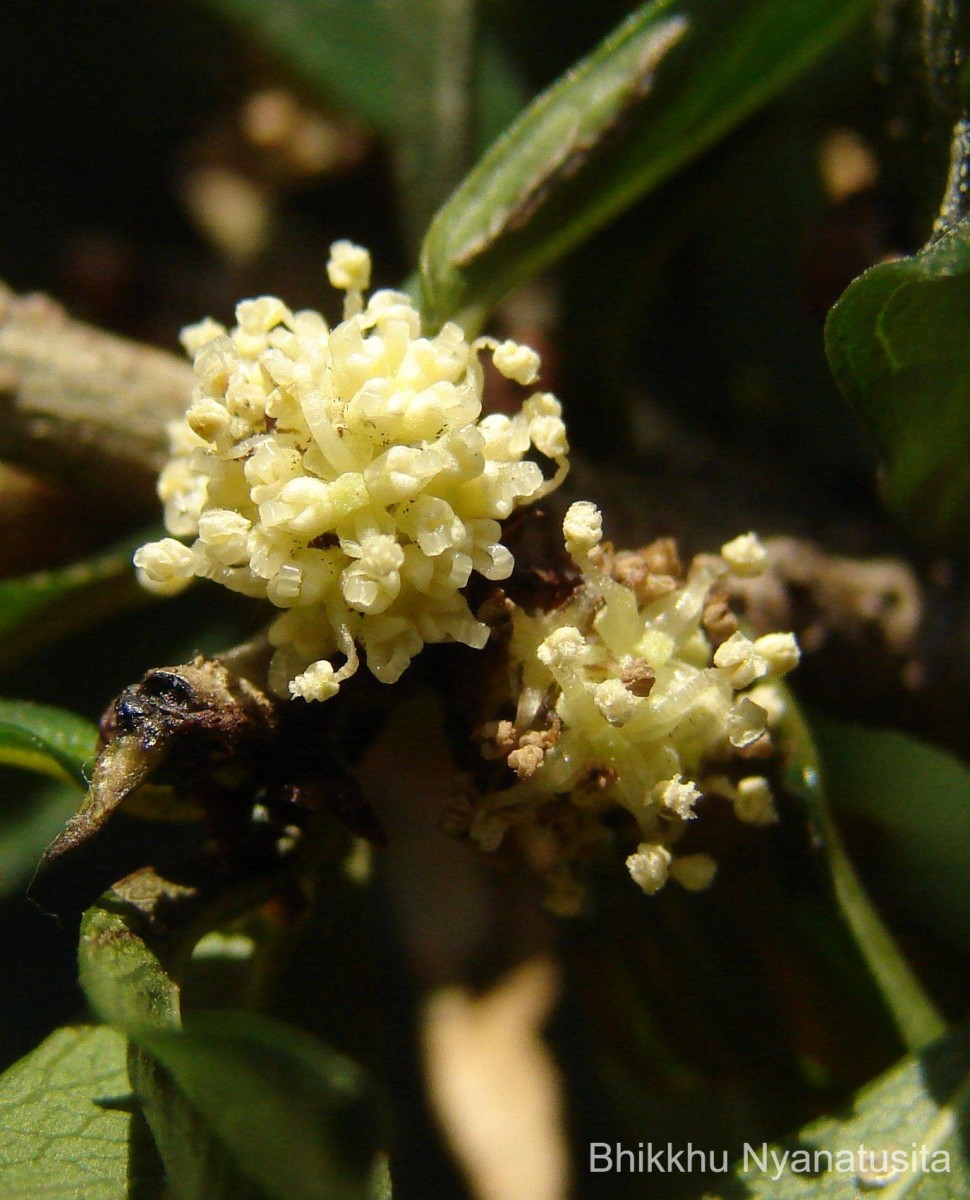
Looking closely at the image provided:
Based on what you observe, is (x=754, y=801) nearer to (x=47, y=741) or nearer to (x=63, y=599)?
(x=47, y=741)

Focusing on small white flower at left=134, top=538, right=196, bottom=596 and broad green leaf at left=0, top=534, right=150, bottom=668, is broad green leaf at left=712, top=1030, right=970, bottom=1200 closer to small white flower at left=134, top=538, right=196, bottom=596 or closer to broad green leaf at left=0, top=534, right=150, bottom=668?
small white flower at left=134, top=538, right=196, bottom=596

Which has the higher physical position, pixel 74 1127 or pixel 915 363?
pixel 915 363

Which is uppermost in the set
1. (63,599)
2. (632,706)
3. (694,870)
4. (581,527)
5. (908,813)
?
(581,527)

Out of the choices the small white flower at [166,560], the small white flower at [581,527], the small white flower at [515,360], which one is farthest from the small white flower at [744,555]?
the small white flower at [166,560]

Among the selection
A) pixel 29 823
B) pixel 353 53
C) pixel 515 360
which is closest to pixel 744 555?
pixel 515 360

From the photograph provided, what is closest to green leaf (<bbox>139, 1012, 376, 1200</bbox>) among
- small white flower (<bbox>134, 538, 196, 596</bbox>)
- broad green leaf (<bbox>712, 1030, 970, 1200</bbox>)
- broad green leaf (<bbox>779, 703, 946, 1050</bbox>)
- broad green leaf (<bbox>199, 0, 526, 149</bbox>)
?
small white flower (<bbox>134, 538, 196, 596</bbox>)

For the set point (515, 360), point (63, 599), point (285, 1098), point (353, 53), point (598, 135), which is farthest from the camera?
point (353, 53)

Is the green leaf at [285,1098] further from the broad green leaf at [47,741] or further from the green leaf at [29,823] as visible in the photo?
the green leaf at [29,823]
